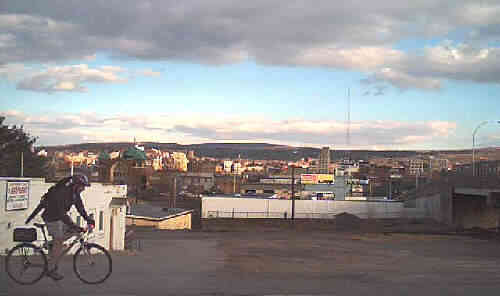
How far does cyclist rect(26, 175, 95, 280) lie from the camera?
979 cm

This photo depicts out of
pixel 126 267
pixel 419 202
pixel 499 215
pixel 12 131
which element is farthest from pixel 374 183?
pixel 126 267

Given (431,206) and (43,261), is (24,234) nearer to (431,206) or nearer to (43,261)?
(43,261)

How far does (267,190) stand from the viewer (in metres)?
98.4

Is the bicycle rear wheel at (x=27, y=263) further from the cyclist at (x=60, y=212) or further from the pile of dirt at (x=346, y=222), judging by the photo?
the pile of dirt at (x=346, y=222)

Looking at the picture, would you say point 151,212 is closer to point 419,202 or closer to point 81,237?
point 419,202

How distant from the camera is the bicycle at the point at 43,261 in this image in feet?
32.0

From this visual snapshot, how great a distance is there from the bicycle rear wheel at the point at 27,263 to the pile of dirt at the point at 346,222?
46.9m

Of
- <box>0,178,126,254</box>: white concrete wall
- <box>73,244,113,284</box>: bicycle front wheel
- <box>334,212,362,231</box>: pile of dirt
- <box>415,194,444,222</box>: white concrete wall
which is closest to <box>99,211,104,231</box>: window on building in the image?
<box>0,178,126,254</box>: white concrete wall

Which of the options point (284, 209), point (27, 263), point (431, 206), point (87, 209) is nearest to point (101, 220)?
point (87, 209)

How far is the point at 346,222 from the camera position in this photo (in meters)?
57.6

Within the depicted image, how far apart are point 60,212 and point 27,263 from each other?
100 cm

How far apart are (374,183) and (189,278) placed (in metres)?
124

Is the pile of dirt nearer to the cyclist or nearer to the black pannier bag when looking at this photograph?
the cyclist

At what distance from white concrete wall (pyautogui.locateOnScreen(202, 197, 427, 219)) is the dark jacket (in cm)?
5466
